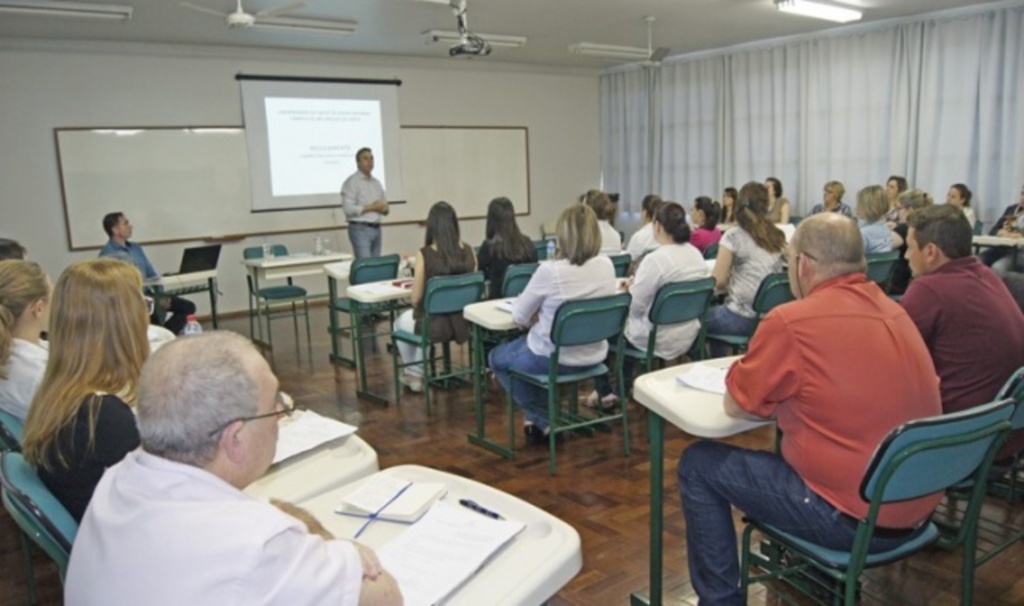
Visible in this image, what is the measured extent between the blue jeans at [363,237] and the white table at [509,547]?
238 inches

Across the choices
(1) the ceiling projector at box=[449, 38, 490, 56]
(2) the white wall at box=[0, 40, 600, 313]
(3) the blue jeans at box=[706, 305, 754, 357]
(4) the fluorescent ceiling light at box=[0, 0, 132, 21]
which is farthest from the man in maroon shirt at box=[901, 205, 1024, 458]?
(2) the white wall at box=[0, 40, 600, 313]

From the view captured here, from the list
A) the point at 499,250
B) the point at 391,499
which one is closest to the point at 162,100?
the point at 499,250

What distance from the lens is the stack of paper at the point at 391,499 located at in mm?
1438

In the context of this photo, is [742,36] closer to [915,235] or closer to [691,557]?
[915,235]

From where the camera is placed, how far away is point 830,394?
1784mm

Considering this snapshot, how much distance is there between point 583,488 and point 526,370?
624mm

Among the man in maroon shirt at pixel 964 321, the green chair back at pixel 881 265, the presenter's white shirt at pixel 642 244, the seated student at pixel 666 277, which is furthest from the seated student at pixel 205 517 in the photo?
the presenter's white shirt at pixel 642 244

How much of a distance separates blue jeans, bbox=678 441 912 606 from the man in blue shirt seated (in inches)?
178

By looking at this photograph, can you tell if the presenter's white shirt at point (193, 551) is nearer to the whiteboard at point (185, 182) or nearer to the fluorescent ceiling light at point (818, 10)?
the fluorescent ceiling light at point (818, 10)

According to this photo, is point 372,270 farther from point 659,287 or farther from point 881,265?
point 881,265

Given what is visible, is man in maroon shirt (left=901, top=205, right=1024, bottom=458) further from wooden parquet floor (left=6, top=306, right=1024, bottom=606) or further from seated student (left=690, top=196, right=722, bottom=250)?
seated student (left=690, top=196, right=722, bottom=250)

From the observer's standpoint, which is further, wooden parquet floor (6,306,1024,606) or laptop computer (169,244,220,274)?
laptop computer (169,244,220,274)

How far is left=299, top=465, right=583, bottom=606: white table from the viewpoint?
3.92ft

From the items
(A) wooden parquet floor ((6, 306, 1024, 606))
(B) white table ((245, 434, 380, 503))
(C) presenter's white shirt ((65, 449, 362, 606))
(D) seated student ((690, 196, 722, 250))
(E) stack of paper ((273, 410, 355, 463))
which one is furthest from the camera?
(D) seated student ((690, 196, 722, 250))
